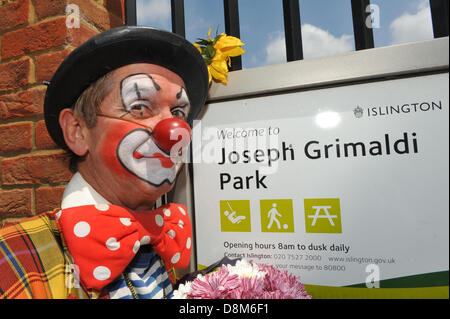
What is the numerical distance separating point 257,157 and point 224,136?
0.10m

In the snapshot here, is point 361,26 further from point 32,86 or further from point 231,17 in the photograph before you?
point 32,86

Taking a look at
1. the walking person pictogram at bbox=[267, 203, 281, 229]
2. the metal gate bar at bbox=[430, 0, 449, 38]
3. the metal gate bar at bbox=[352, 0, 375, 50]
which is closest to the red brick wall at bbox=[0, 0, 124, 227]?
the walking person pictogram at bbox=[267, 203, 281, 229]

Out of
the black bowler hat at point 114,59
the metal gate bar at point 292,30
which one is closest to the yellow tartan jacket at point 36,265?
the black bowler hat at point 114,59

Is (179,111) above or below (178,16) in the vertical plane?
below

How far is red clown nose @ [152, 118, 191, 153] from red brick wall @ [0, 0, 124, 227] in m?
0.42

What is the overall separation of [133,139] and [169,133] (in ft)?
0.26

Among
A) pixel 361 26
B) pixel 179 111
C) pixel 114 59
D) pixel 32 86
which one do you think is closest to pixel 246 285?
pixel 179 111

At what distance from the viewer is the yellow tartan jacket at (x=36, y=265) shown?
59 cm

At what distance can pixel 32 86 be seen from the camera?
95 cm

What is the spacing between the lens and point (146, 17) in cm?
89

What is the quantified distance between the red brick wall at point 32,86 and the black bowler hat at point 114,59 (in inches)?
9.7

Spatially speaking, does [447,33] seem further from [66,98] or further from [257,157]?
[66,98]

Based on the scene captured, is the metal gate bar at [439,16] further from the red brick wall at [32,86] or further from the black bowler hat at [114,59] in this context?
the red brick wall at [32,86]

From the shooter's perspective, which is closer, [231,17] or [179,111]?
[179,111]
